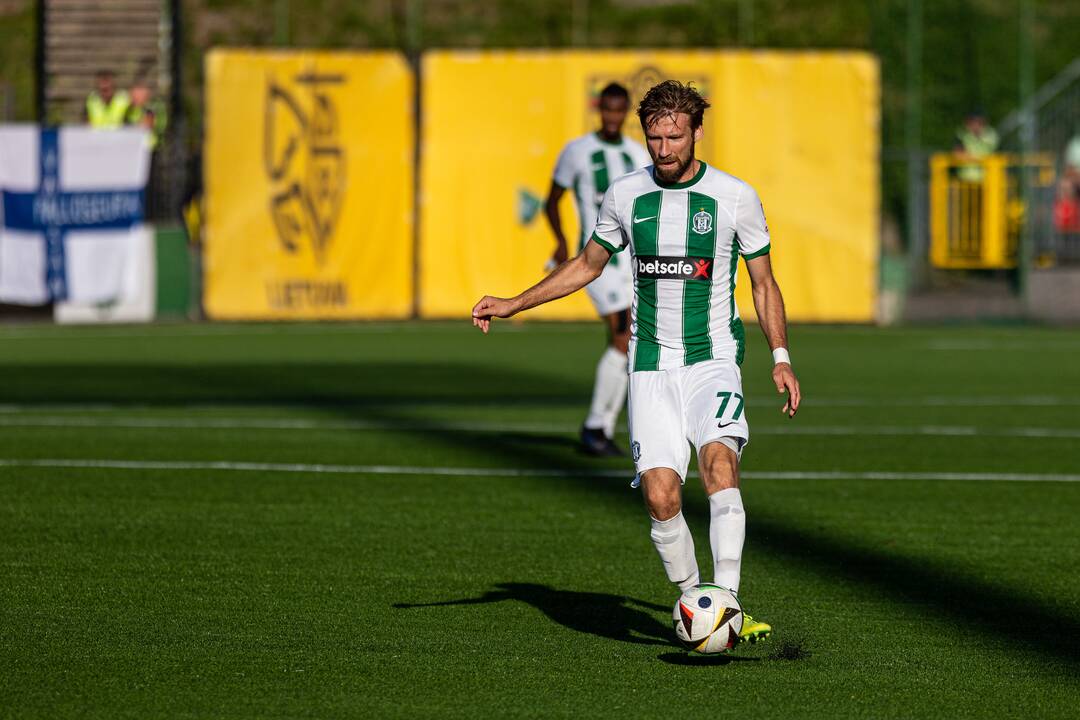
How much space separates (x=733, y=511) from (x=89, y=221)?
61.1ft

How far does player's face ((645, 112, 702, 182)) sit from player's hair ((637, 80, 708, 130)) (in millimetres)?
14

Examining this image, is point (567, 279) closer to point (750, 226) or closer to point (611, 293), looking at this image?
point (750, 226)

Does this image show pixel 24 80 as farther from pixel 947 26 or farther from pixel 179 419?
pixel 179 419

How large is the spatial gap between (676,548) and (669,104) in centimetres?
153

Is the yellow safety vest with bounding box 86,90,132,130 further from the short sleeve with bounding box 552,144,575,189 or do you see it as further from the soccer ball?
the soccer ball

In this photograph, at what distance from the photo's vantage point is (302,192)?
25031mm

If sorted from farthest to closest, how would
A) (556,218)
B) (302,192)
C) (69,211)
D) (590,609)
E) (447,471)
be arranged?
1. (302,192)
2. (69,211)
3. (556,218)
4. (447,471)
5. (590,609)

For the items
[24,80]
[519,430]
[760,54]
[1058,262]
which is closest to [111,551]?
[519,430]

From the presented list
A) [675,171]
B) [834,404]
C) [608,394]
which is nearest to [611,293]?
[608,394]

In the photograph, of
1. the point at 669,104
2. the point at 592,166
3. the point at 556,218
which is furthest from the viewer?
the point at 556,218

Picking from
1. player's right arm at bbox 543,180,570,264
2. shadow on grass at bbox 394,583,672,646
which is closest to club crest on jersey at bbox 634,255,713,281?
shadow on grass at bbox 394,583,672,646

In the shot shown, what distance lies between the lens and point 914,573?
8242mm

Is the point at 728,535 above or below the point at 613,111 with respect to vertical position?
below

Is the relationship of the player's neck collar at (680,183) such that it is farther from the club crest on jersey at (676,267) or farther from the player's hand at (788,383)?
the player's hand at (788,383)
